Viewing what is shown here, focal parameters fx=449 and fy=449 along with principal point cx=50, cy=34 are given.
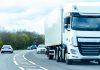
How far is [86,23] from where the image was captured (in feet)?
96.8

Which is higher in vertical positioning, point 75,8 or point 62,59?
point 75,8

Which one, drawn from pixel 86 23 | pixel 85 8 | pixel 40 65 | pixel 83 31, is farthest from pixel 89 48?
pixel 40 65

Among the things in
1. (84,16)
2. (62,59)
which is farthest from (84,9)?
(62,59)

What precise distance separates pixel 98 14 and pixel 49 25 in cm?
994

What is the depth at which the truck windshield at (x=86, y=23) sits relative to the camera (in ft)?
96.4

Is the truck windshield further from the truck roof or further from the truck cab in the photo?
the truck roof

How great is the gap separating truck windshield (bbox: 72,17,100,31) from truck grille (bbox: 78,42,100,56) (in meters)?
1.00

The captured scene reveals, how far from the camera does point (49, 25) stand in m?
38.8

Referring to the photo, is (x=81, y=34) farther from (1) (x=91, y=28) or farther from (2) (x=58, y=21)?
(2) (x=58, y=21)

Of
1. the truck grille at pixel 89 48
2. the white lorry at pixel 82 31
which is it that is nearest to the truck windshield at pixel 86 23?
the white lorry at pixel 82 31

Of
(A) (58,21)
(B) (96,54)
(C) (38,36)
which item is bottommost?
(C) (38,36)

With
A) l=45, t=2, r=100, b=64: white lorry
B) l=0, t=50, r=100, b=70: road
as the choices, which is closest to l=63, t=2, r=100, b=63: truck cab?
l=45, t=2, r=100, b=64: white lorry

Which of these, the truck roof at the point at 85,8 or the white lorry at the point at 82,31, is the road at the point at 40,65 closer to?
the white lorry at the point at 82,31

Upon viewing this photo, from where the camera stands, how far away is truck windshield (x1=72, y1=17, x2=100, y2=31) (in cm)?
2938
